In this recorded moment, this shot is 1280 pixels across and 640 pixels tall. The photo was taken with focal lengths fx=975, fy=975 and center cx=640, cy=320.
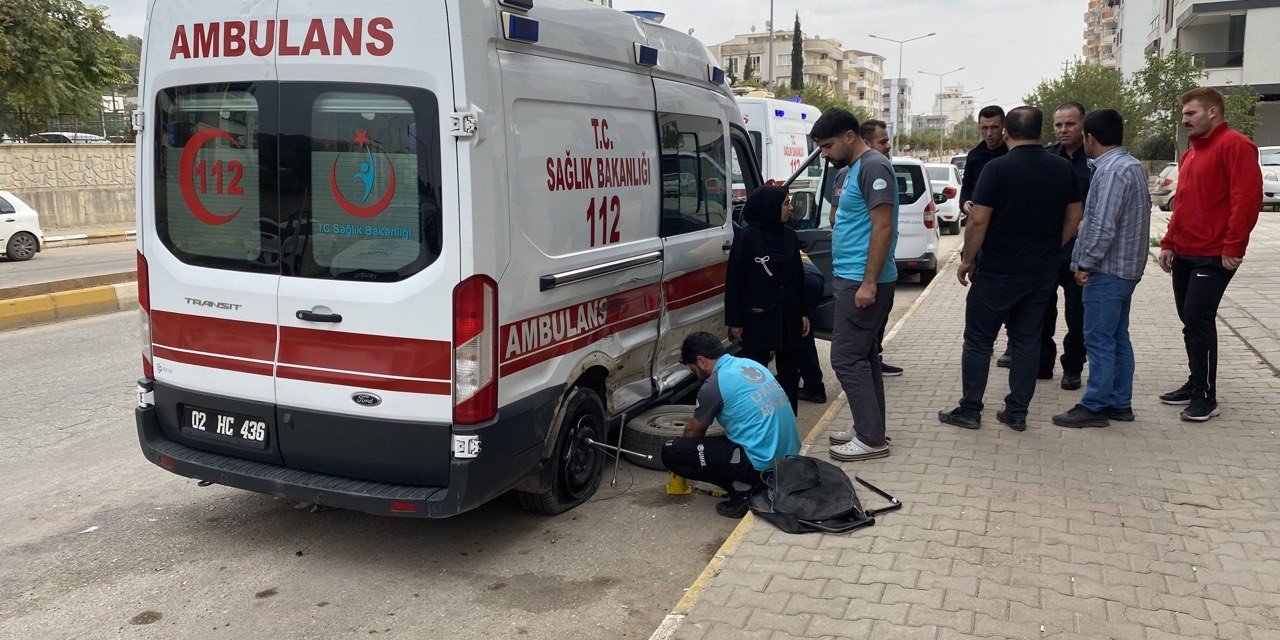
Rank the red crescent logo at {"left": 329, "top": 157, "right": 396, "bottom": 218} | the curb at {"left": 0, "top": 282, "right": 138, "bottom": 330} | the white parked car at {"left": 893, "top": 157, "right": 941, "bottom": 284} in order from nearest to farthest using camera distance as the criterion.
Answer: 1. the red crescent logo at {"left": 329, "top": 157, "right": 396, "bottom": 218}
2. the curb at {"left": 0, "top": 282, "right": 138, "bottom": 330}
3. the white parked car at {"left": 893, "top": 157, "right": 941, "bottom": 284}

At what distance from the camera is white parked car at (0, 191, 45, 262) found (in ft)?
56.2

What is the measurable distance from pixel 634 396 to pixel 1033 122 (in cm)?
268

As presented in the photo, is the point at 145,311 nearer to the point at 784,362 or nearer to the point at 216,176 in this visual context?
the point at 216,176

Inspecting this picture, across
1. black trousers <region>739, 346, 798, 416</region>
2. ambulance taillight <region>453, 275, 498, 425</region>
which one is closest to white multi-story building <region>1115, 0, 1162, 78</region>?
black trousers <region>739, 346, 798, 416</region>

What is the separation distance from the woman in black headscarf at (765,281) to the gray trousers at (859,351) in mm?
569

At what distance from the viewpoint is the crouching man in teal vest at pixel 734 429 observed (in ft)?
15.5

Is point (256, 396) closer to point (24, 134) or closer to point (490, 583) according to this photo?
point (490, 583)

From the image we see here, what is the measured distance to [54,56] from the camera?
82.9 feet

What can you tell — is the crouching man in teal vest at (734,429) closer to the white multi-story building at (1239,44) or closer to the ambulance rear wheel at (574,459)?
the ambulance rear wheel at (574,459)

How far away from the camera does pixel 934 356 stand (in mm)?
8094

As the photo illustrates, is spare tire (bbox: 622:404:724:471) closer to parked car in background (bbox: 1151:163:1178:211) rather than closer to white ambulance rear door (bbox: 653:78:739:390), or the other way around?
white ambulance rear door (bbox: 653:78:739:390)

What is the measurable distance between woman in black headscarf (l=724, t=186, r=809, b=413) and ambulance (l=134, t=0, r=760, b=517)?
4.11 ft

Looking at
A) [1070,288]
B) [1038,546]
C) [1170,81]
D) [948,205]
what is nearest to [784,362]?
[1038,546]

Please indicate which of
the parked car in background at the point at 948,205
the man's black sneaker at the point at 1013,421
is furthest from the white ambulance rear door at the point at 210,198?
the parked car in background at the point at 948,205
